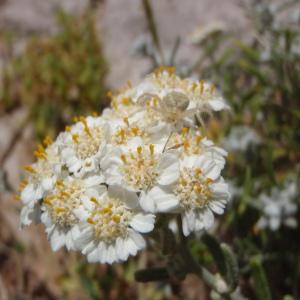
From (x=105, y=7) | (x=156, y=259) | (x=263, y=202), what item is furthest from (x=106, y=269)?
(x=105, y=7)

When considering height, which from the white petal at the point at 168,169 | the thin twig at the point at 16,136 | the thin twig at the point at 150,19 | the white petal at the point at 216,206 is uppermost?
the thin twig at the point at 150,19

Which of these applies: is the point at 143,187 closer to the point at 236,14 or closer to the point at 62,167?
the point at 62,167

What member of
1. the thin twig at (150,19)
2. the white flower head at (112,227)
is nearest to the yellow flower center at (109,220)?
the white flower head at (112,227)

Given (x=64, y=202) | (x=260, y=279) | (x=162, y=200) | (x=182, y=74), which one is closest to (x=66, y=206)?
(x=64, y=202)

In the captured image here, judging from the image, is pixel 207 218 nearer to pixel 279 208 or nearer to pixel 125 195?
pixel 125 195

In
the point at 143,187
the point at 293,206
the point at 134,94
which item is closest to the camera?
the point at 143,187

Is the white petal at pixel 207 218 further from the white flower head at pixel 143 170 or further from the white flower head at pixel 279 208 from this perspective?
the white flower head at pixel 279 208

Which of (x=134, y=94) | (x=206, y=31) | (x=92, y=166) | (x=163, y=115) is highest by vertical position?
(x=206, y=31)
